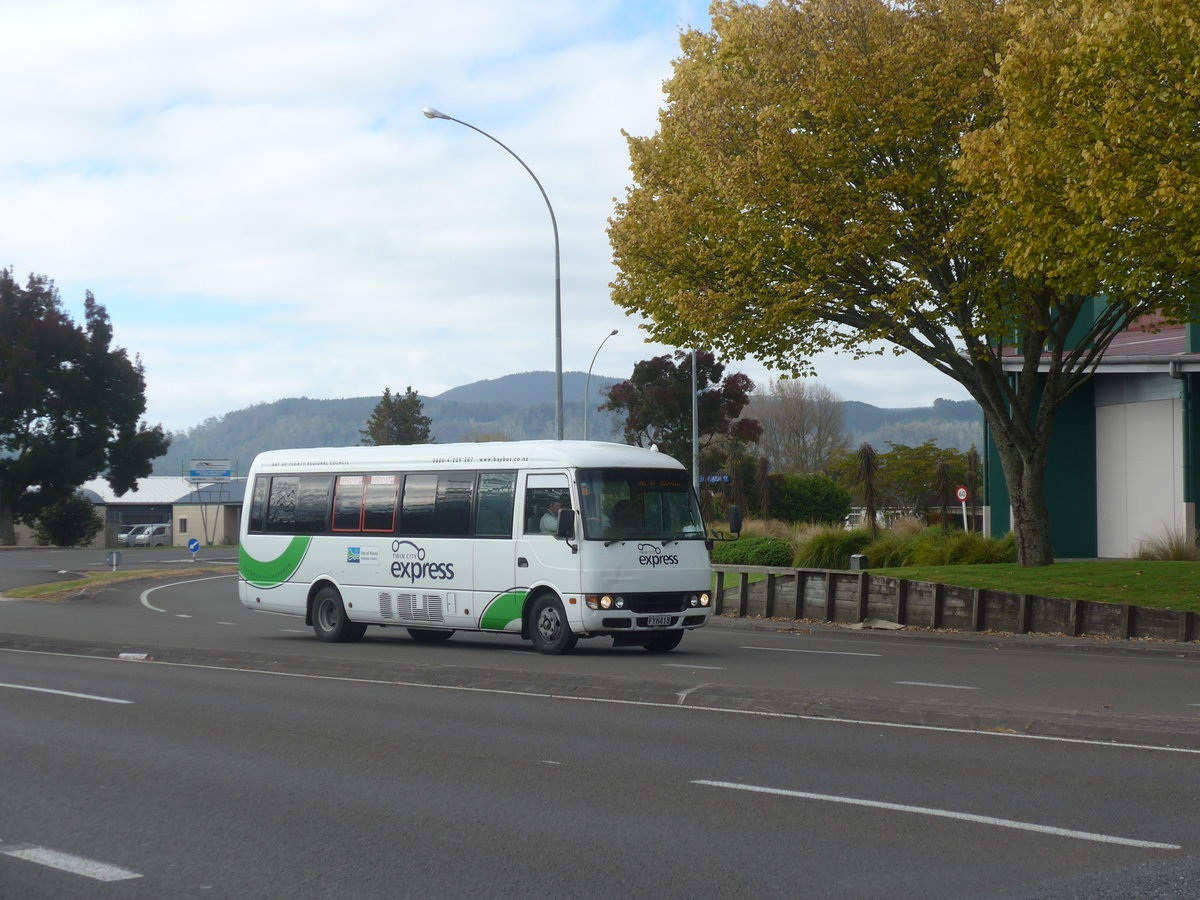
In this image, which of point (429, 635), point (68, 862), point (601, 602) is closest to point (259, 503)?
point (429, 635)

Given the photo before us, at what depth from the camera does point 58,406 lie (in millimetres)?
73938

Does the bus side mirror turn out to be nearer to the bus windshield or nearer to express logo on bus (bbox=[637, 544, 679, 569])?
the bus windshield

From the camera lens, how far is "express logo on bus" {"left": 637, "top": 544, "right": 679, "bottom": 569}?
17156 mm

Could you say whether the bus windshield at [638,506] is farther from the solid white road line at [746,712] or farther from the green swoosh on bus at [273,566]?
the green swoosh on bus at [273,566]

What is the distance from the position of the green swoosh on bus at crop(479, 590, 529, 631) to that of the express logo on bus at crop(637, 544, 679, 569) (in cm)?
160

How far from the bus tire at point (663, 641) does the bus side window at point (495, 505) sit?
2.30m

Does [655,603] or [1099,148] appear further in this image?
[655,603]

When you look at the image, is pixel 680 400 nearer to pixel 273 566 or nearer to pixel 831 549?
pixel 831 549

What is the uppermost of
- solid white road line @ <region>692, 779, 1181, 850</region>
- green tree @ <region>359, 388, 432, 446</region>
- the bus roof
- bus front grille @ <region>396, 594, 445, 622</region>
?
green tree @ <region>359, 388, 432, 446</region>

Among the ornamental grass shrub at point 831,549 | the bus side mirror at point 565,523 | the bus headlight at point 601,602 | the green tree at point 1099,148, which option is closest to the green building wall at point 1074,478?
the ornamental grass shrub at point 831,549

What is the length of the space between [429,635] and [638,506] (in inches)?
202

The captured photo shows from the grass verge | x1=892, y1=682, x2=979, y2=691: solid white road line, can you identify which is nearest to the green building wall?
x1=892, y1=682, x2=979, y2=691: solid white road line

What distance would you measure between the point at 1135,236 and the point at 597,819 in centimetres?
1351

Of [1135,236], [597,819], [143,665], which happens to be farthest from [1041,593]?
[597,819]
